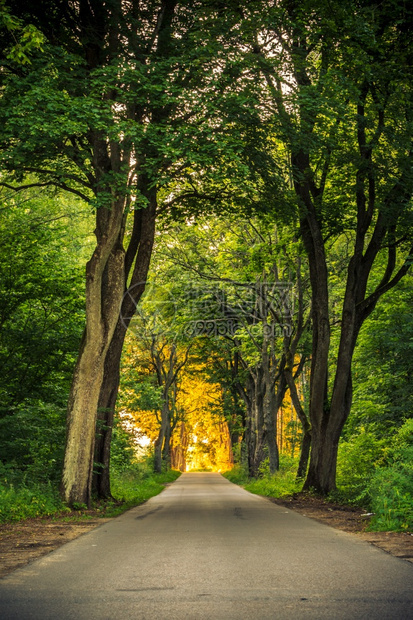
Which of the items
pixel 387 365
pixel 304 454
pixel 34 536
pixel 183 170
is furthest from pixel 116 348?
pixel 387 365

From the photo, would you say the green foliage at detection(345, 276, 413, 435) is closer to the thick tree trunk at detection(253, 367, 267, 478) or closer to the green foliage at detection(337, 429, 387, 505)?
the green foliage at detection(337, 429, 387, 505)

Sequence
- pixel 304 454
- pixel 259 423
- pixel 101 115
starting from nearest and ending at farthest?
pixel 101 115
pixel 304 454
pixel 259 423

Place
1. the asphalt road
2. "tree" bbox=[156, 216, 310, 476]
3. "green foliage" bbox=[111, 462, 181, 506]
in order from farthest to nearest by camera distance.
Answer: "tree" bbox=[156, 216, 310, 476]
"green foliage" bbox=[111, 462, 181, 506]
the asphalt road

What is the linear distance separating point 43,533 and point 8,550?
2067 mm

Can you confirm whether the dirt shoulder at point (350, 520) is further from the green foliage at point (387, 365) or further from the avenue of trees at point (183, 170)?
the green foliage at point (387, 365)

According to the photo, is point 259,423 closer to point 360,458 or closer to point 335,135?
point 360,458

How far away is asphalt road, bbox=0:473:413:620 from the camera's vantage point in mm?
4844

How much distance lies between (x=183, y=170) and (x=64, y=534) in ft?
34.7

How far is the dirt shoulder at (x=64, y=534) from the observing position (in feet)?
25.3

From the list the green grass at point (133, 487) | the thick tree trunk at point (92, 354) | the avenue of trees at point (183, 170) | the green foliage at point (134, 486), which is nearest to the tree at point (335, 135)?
the avenue of trees at point (183, 170)

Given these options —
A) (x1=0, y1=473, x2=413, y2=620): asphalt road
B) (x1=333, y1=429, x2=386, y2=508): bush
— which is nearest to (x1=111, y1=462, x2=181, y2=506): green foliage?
(x1=333, y1=429, x2=386, y2=508): bush

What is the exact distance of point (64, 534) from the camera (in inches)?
403

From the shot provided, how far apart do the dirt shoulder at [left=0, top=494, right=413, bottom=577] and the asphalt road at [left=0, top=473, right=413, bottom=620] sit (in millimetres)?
270

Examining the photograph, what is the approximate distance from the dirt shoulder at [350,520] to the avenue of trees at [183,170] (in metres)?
1.04
